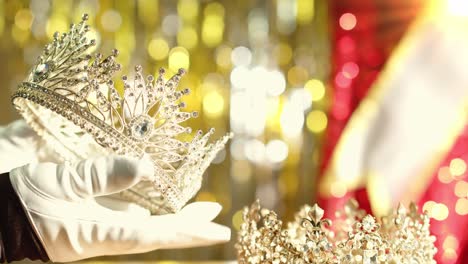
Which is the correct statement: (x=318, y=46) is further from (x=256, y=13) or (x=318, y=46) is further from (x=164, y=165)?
(x=164, y=165)

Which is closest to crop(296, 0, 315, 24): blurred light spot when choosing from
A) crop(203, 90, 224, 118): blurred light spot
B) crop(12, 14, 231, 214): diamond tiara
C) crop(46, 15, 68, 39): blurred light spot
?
crop(203, 90, 224, 118): blurred light spot

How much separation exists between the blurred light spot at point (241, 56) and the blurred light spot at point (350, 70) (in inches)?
16.8

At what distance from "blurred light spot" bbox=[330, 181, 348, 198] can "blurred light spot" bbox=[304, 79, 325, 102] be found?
43 centimetres

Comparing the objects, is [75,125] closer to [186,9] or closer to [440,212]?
[440,212]

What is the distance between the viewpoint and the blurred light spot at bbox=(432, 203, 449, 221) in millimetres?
2182

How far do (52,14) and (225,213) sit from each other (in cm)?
108

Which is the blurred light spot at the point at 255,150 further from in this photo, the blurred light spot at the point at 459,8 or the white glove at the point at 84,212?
the white glove at the point at 84,212

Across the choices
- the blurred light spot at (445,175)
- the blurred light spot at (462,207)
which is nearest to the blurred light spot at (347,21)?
the blurred light spot at (445,175)

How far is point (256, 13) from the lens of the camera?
2.94 meters

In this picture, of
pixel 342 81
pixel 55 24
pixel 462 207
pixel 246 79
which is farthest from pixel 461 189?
pixel 55 24

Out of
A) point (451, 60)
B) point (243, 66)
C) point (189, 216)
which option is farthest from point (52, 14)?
point (189, 216)

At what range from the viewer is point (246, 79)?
290cm

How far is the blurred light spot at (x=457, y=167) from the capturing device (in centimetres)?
217

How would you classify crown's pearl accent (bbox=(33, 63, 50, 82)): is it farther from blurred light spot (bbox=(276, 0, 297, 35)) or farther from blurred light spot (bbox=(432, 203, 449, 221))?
blurred light spot (bbox=(276, 0, 297, 35))
